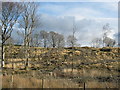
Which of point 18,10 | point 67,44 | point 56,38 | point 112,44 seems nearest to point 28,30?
point 18,10

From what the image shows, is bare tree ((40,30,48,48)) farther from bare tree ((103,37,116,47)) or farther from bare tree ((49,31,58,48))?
bare tree ((103,37,116,47))

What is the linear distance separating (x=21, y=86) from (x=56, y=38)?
271 ft

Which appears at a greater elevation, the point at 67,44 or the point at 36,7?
the point at 36,7

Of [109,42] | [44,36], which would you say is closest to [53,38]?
[44,36]

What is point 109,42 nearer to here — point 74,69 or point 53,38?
point 53,38

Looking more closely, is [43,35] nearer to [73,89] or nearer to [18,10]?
[18,10]

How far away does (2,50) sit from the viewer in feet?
108

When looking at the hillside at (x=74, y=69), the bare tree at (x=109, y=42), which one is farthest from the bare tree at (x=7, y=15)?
the bare tree at (x=109, y=42)

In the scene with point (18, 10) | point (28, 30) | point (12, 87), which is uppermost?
point (18, 10)

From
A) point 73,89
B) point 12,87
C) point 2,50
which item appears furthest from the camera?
point 2,50

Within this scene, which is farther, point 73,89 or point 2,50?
point 2,50

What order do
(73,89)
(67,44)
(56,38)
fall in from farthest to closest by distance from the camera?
(56,38) < (67,44) < (73,89)

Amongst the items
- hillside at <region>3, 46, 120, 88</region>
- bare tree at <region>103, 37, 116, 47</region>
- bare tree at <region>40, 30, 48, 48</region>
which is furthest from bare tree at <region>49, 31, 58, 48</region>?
hillside at <region>3, 46, 120, 88</region>

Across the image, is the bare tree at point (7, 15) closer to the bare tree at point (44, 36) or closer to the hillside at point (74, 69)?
the hillside at point (74, 69)
